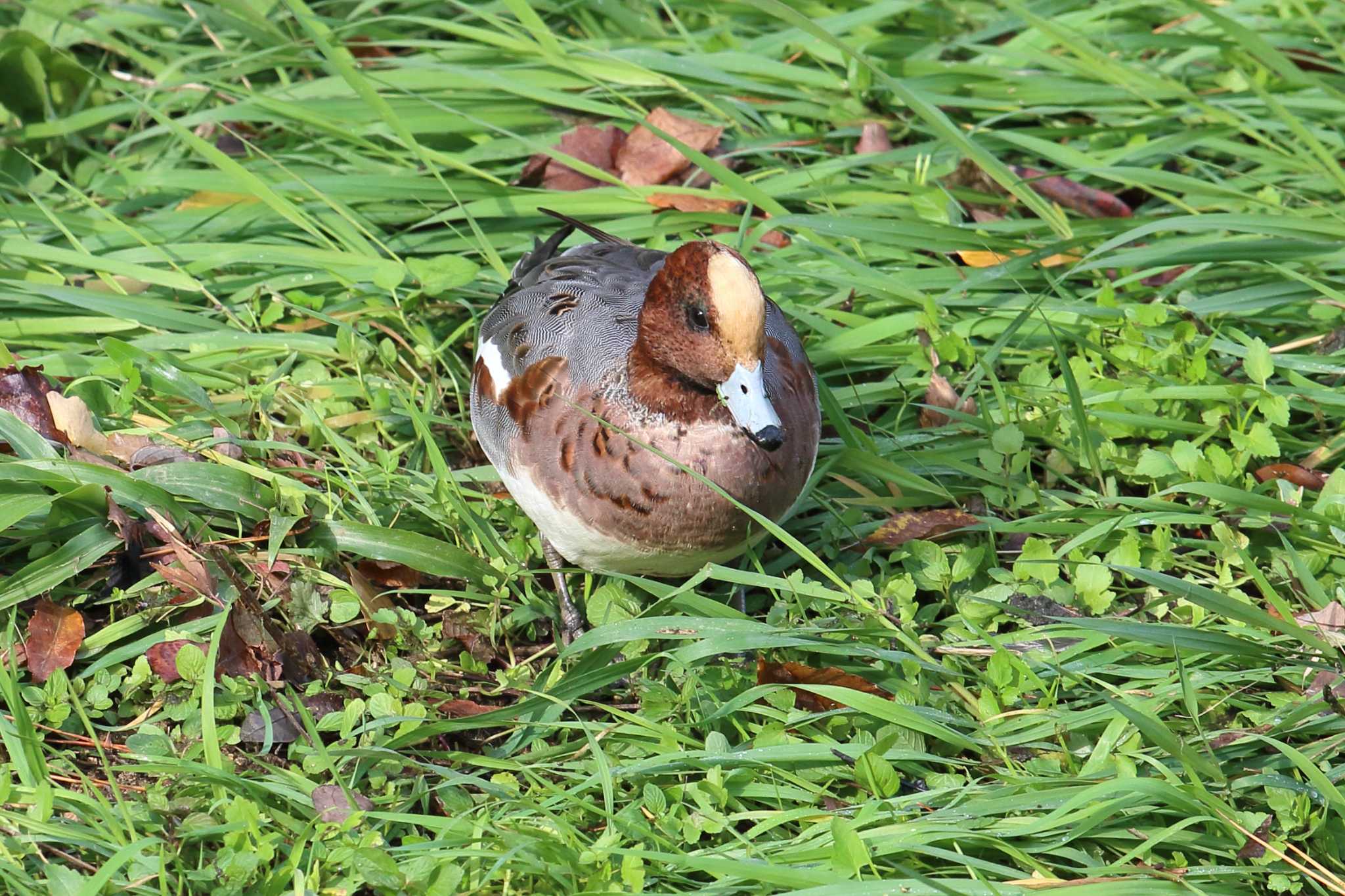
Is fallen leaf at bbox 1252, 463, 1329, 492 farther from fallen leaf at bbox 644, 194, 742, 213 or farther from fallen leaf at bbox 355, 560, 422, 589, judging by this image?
fallen leaf at bbox 355, 560, 422, 589

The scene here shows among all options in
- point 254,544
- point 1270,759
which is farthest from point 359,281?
point 1270,759

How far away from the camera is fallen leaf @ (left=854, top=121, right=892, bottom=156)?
466 cm

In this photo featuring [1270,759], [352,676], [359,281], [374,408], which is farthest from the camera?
[359,281]

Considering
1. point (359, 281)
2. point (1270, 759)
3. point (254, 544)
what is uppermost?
point (359, 281)

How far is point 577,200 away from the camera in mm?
4410

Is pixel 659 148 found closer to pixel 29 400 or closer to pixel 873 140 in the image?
pixel 873 140

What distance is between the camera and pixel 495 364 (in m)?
3.52

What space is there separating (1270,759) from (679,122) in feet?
9.40

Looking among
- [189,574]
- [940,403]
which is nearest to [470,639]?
[189,574]

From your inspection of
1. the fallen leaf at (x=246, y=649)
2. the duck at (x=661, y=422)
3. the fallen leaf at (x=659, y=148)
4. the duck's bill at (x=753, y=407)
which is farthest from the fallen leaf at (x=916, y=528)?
the fallen leaf at (x=659, y=148)

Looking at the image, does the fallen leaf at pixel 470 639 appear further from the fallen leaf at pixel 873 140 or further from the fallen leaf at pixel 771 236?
the fallen leaf at pixel 873 140

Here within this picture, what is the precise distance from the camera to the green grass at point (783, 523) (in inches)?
104

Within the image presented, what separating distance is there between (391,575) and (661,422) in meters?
0.86

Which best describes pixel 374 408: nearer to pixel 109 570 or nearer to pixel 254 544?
pixel 254 544
